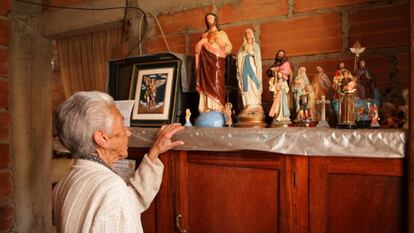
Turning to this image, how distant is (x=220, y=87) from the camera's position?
4.16 ft

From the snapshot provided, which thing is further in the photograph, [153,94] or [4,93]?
[4,93]

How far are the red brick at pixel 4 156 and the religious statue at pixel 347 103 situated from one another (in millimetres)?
2014

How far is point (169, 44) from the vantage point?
1.82m

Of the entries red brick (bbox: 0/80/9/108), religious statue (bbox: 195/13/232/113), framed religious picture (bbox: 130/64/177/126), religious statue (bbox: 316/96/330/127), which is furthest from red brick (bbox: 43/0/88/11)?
religious statue (bbox: 316/96/330/127)

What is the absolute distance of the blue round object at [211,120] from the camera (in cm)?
123

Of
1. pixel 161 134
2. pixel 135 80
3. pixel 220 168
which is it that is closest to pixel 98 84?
pixel 135 80

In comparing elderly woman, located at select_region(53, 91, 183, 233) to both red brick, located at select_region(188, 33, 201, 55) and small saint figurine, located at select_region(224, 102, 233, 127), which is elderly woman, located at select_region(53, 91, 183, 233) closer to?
small saint figurine, located at select_region(224, 102, 233, 127)

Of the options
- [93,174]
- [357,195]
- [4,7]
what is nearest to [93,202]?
[93,174]

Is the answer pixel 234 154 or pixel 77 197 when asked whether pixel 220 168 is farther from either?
pixel 77 197

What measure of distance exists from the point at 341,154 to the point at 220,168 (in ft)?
1.33

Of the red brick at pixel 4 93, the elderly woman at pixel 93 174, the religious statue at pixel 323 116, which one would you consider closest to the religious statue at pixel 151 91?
the elderly woman at pixel 93 174

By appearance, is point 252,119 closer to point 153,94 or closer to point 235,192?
point 235,192

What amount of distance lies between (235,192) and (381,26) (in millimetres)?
852

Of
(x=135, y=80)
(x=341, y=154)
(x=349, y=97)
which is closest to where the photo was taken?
(x=341, y=154)
